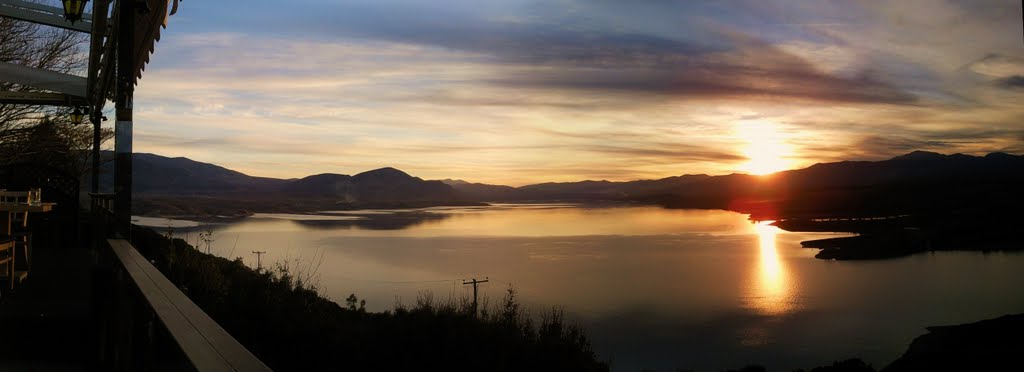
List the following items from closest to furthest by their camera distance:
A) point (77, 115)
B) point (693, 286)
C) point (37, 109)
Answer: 1. point (77, 115)
2. point (37, 109)
3. point (693, 286)

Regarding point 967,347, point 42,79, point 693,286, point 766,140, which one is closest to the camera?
point 42,79

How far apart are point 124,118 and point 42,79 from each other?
12.2 feet

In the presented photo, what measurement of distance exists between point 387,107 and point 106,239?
41.9 meters

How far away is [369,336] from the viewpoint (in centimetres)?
662

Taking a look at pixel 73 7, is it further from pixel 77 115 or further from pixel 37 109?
pixel 37 109

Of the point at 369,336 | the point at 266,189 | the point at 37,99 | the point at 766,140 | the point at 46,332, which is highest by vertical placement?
the point at 266,189

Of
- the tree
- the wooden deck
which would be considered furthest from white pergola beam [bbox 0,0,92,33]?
the tree

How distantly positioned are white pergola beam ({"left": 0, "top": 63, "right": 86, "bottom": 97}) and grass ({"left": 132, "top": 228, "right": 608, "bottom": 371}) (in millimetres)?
2230

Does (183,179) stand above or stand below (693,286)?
above

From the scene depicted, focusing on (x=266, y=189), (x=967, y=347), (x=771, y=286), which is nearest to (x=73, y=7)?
(x=967, y=347)

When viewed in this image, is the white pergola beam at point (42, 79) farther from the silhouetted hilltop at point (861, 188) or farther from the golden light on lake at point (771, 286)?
the silhouetted hilltop at point (861, 188)

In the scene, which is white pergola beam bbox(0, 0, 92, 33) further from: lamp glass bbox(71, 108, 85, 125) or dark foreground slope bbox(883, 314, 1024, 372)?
dark foreground slope bbox(883, 314, 1024, 372)

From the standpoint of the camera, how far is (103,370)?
3.97 m

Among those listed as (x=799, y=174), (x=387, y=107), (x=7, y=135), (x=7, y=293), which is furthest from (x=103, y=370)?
(x=799, y=174)
